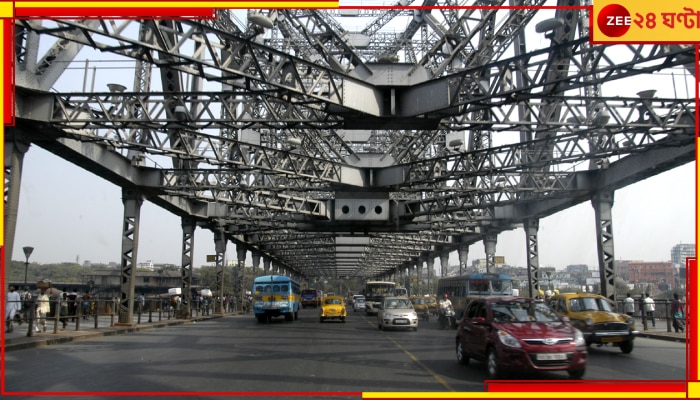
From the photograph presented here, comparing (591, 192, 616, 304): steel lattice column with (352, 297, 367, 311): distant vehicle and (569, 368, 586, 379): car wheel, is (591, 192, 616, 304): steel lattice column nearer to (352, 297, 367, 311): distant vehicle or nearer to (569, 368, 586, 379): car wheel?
(569, 368, 586, 379): car wheel

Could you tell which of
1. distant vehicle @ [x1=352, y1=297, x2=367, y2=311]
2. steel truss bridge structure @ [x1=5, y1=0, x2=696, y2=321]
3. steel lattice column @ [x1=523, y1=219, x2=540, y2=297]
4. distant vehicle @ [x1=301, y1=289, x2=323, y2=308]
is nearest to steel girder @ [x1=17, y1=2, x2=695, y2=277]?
steel truss bridge structure @ [x1=5, y1=0, x2=696, y2=321]

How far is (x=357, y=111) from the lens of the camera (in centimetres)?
1817

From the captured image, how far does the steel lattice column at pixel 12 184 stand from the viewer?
19297 millimetres

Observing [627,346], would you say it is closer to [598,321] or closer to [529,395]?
[598,321]

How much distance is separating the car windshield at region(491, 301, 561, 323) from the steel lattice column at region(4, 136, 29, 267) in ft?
51.9

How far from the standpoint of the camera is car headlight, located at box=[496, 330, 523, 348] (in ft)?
37.3

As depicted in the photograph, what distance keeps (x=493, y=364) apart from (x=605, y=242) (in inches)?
854

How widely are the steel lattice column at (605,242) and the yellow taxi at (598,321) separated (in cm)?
1204

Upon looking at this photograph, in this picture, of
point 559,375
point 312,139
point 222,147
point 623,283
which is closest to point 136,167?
point 222,147

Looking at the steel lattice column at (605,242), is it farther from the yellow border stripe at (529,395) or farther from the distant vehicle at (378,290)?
the distant vehicle at (378,290)

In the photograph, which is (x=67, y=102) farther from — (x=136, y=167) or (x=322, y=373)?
(x=322, y=373)

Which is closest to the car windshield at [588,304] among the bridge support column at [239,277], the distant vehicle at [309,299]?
the bridge support column at [239,277]

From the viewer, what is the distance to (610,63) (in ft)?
50.2

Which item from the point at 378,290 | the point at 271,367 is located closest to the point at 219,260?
the point at 378,290
